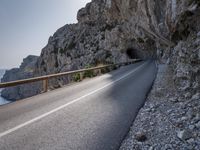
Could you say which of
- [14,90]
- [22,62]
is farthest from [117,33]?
[22,62]

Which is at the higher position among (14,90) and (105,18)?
(105,18)

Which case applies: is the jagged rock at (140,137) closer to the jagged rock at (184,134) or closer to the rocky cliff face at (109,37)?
the jagged rock at (184,134)

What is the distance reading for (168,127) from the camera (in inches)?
203

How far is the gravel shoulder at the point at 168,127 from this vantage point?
4285mm

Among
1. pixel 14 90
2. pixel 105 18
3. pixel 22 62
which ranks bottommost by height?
pixel 14 90

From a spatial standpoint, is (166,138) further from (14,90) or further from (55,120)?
(14,90)

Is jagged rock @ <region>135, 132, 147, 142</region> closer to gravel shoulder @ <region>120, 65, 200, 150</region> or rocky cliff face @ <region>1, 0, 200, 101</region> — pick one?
gravel shoulder @ <region>120, 65, 200, 150</region>

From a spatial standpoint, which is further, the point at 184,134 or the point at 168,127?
the point at 168,127

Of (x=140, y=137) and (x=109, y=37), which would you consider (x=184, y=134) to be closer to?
(x=140, y=137)

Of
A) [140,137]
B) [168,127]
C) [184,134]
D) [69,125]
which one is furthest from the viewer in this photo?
[69,125]

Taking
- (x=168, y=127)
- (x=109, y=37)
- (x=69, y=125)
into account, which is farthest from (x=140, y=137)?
(x=109, y=37)

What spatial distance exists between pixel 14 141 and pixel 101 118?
8.03 ft

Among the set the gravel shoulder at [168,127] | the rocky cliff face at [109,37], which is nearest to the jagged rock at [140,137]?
the gravel shoulder at [168,127]

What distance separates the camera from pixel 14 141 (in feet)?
15.0
